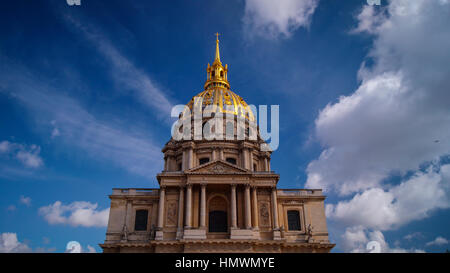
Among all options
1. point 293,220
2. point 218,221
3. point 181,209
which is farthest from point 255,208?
point 181,209

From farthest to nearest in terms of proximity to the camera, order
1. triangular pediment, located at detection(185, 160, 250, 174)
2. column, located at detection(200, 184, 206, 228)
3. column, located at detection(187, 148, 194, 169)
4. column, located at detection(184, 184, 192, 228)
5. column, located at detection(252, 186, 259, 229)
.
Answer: column, located at detection(187, 148, 194, 169) < triangular pediment, located at detection(185, 160, 250, 174) < column, located at detection(252, 186, 259, 229) < column, located at detection(184, 184, 192, 228) < column, located at detection(200, 184, 206, 228)

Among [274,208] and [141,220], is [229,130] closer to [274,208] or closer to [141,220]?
[274,208]

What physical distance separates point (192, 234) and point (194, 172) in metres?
6.72

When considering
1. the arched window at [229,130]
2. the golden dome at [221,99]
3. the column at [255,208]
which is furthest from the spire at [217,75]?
the column at [255,208]

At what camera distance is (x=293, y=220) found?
38.4 m

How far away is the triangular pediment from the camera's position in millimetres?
36844

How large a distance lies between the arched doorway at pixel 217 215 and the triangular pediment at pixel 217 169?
3504 millimetres

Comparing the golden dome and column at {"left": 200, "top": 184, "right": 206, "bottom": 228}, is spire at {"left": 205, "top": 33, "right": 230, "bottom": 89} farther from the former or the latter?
column at {"left": 200, "top": 184, "right": 206, "bottom": 228}

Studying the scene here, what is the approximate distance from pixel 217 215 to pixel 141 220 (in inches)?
339

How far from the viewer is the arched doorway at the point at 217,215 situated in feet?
122

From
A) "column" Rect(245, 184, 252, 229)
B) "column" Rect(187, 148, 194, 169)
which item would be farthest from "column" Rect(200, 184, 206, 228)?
"column" Rect(187, 148, 194, 169)
